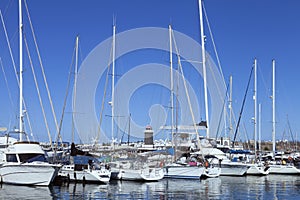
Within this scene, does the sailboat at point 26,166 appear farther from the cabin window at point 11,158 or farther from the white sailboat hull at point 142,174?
the white sailboat hull at point 142,174

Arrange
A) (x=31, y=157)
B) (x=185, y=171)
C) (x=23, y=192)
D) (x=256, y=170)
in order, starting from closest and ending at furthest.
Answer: (x=23, y=192) < (x=31, y=157) < (x=185, y=171) < (x=256, y=170)

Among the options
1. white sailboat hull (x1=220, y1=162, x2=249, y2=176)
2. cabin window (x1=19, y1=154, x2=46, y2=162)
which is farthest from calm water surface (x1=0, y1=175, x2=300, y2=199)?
white sailboat hull (x1=220, y1=162, x2=249, y2=176)

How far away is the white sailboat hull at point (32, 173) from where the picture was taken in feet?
120

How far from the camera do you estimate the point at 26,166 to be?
36.7 meters

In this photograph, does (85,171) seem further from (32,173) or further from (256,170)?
(256,170)

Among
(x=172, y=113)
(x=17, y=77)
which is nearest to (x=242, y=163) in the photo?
(x=172, y=113)

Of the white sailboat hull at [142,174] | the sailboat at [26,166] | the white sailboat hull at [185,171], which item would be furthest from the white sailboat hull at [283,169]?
the sailboat at [26,166]

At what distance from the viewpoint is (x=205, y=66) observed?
168ft

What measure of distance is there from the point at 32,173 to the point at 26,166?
0.82 metres

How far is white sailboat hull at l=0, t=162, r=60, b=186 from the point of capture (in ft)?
120

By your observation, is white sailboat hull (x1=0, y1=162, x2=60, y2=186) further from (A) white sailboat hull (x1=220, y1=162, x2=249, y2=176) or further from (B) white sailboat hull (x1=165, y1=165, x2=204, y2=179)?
(A) white sailboat hull (x1=220, y1=162, x2=249, y2=176)

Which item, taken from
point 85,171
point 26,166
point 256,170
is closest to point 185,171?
point 85,171

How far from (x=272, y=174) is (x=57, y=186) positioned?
33.0 meters

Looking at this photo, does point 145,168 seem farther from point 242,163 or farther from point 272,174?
point 272,174
